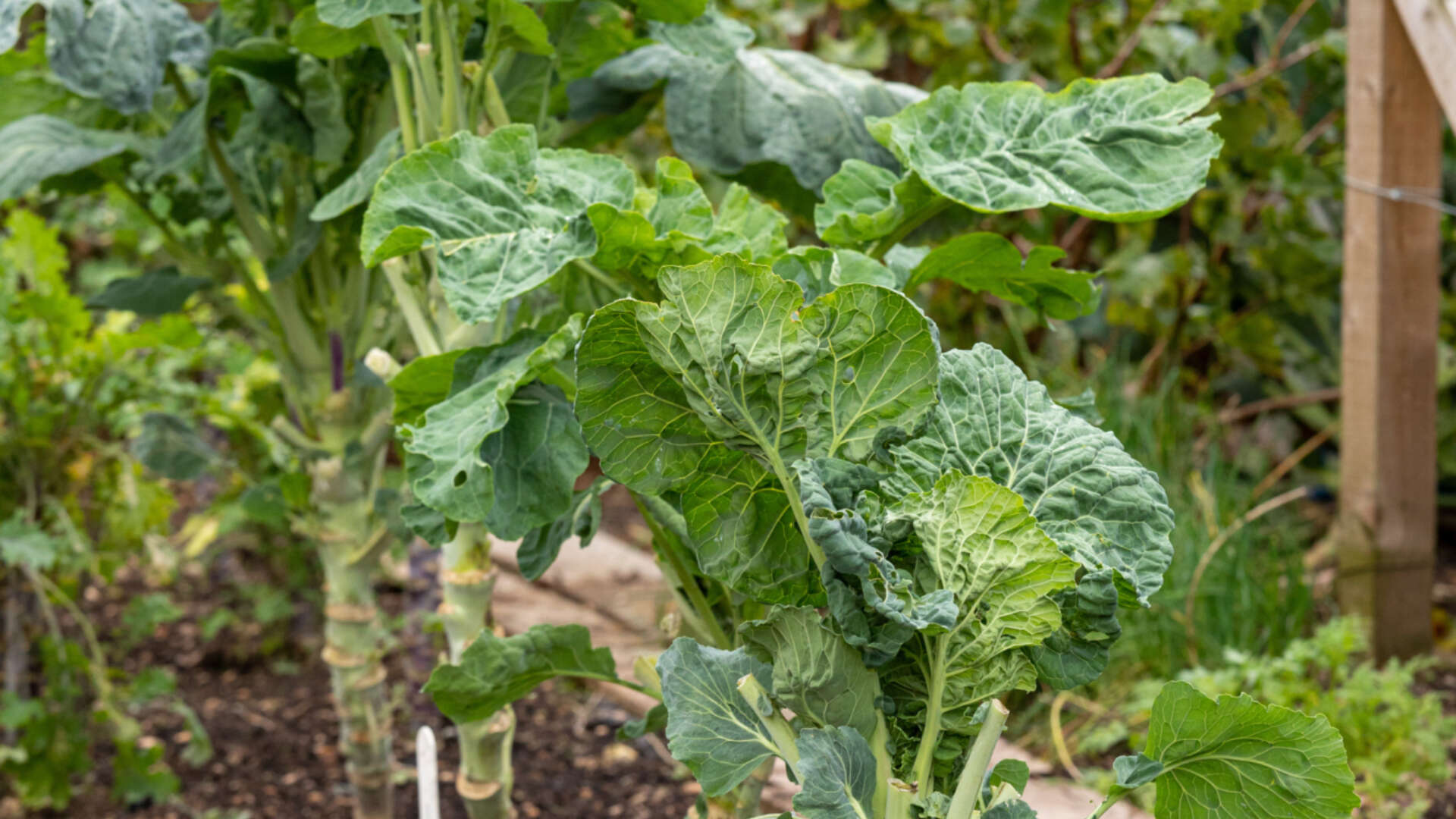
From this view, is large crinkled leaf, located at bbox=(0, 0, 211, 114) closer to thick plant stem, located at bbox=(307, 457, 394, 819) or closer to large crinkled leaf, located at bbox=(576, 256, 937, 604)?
thick plant stem, located at bbox=(307, 457, 394, 819)

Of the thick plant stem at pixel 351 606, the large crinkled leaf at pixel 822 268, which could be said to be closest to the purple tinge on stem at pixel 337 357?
the thick plant stem at pixel 351 606

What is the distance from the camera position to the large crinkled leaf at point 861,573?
660 millimetres

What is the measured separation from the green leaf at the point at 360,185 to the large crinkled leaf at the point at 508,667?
43cm

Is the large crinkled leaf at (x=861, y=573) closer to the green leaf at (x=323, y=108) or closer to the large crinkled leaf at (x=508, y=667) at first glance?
the large crinkled leaf at (x=508, y=667)

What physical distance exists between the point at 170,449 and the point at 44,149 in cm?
56

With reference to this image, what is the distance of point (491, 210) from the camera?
2.94 ft

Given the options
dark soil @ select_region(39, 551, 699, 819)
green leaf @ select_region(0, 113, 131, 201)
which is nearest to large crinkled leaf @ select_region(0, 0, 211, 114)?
green leaf @ select_region(0, 113, 131, 201)

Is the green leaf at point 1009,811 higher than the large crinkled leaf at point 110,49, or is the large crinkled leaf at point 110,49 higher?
the large crinkled leaf at point 110,49

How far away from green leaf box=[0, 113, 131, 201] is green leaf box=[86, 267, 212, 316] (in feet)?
0.76

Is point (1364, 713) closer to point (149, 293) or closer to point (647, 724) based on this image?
point (647, 724)

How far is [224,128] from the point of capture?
4.83ft

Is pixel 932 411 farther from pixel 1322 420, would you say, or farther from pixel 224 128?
pixel 1322 420

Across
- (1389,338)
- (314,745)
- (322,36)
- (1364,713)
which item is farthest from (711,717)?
(1389,338)

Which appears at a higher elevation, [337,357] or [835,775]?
[835,775]
